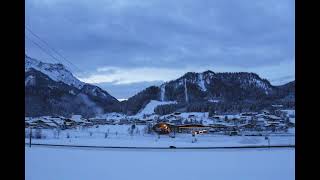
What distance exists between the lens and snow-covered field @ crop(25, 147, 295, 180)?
10.7m

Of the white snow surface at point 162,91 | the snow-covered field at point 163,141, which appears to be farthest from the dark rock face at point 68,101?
the snow-covered field at point 163,141

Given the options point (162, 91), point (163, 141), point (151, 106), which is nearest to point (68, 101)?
point (151, 106)

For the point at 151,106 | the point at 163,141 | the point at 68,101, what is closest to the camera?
the point at 163,141

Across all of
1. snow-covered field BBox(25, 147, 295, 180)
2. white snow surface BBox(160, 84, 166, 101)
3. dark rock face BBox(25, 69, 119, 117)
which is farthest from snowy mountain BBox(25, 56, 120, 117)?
snow-covered field BBox(25, 147, 295, 180)

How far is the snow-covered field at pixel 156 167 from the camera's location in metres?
10.7

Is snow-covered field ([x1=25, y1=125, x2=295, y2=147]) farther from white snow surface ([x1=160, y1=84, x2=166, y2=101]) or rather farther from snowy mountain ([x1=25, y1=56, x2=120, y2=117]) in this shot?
white snow surface ([x1=160, y1=84, x2=166, y2=101])

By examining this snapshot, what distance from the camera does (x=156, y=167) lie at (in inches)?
494

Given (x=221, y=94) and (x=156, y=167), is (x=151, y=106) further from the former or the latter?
(x=156, y=167)
